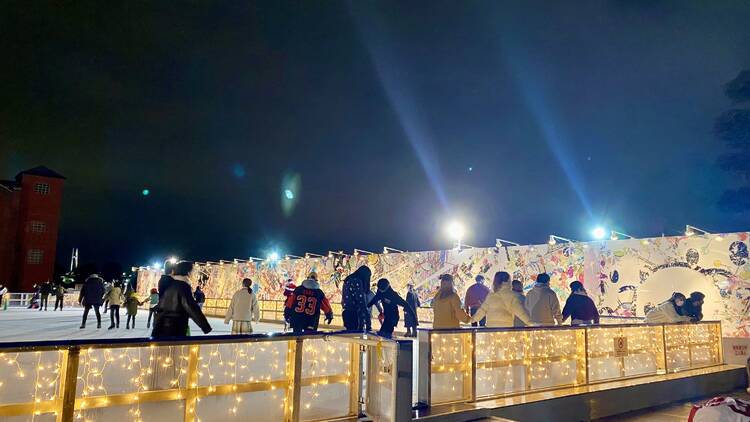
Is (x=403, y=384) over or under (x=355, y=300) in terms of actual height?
under

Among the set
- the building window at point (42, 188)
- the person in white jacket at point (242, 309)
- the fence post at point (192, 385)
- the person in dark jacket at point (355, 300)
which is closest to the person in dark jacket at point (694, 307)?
the person in dark jacket at point (355, 300)

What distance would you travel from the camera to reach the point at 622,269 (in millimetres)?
12508

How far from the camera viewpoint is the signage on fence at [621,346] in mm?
7590

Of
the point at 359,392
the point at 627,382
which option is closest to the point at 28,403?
the point at 359,392

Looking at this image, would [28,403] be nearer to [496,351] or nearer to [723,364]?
[496,351]

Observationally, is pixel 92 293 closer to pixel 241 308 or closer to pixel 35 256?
pixel 241 308

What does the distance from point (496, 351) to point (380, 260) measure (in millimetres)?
12324

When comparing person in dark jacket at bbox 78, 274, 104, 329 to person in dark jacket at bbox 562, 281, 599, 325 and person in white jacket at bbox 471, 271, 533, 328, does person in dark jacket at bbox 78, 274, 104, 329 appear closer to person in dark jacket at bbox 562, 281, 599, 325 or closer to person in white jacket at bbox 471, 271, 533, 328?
person in white jacket at bbox 471, 271, 533, 328

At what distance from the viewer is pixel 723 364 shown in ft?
31.9

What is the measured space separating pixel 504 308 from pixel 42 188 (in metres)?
52.5

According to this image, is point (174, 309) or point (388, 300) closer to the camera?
point (174, 309)

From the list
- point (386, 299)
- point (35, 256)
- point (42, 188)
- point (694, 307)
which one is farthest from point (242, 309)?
point (42, 188)

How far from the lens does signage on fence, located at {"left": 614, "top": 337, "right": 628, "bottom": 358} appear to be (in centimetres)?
759

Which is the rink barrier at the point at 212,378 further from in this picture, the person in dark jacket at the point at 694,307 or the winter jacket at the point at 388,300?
the person in dark jacket at the point at 694,307
